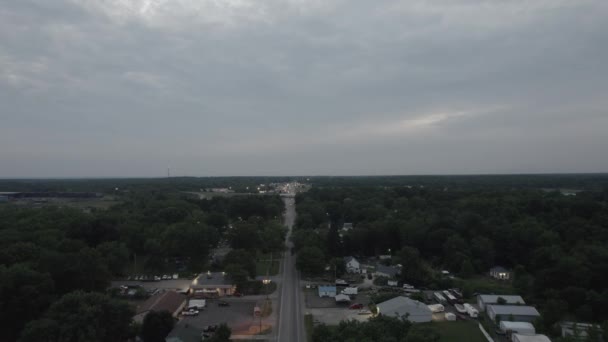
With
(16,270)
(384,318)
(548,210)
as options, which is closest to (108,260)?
(16,270)

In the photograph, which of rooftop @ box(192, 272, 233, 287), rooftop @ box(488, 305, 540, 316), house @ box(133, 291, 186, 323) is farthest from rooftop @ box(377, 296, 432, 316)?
house @ box(133, 291, 186, 323)

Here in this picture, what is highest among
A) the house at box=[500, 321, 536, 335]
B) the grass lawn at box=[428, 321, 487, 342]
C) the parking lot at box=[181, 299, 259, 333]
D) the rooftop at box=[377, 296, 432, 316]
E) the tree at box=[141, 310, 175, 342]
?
the tree at box=[141, 310, 175, 342]

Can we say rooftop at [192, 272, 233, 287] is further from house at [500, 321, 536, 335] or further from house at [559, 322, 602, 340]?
house at [559, 322, 602, 340]

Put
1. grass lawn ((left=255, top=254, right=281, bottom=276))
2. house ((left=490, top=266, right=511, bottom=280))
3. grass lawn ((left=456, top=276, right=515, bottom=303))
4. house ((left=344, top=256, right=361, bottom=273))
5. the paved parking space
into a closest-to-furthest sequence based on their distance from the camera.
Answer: the paved parking space
grass lawn ((left=456, top=276, right=515, bottom=303))
house ((left=490, top=266, right=511, bottom=280))
grass lawn ((left=255, top=254, right=281, bottom=276))
house ((left=344, top=256, right=361, bottom=273))

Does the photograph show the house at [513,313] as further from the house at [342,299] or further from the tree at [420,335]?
the house at [342,299]

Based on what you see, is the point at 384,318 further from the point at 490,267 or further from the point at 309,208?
the point at 309,208

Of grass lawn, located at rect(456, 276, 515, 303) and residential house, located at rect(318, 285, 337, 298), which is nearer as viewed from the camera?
grass lawn, located at rect(456, 276, 515, 303)
